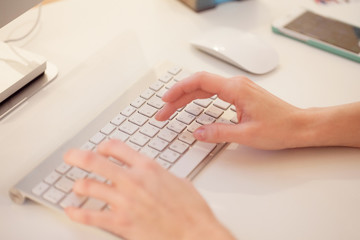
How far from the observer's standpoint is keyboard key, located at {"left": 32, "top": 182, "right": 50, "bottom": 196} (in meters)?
0.60

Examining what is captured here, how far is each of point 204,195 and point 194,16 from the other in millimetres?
512

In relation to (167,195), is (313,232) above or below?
below

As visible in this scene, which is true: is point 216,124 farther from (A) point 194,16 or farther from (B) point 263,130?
(A) point 194,16

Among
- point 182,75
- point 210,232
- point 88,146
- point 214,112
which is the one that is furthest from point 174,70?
point 210,232

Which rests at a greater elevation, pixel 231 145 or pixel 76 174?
pixel 76 174

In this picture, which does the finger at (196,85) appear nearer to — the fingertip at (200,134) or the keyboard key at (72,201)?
the fingertip at (200,134)

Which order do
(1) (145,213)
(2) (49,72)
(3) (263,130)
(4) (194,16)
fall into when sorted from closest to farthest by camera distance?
(1) (145,213), (3) (263,130), (2) (49,72), (4) (194,16)

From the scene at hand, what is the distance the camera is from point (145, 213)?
539 millimetres

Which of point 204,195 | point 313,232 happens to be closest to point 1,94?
point 204,195

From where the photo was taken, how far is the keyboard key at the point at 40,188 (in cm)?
60

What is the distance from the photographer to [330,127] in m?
0.69

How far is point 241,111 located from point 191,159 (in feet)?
0.38

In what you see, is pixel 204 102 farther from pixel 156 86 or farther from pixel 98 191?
pixel 98 191

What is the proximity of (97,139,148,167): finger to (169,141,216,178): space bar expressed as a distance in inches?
2.7
